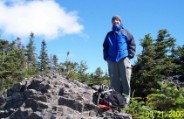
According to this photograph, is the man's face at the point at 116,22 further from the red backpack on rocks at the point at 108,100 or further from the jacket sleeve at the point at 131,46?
the red backpack on rocks at the point at 108,100

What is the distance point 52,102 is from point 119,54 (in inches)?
95.4

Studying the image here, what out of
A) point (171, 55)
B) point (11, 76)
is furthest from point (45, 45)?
point (171, 55)

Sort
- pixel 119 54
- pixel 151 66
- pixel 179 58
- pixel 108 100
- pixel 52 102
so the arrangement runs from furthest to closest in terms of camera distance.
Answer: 1. pixel 179 58
2. pixel 151 66
3. pixel 119 54
4. pixel 108 100
5. pixel 52 102

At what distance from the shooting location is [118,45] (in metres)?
9.51

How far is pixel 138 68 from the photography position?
2220cm

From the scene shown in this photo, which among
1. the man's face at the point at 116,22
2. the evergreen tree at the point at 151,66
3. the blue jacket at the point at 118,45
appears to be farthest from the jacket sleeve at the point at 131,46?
the evergreen tree at the point at 151,66

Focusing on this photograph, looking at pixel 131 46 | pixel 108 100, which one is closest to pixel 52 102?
pixel 108 100

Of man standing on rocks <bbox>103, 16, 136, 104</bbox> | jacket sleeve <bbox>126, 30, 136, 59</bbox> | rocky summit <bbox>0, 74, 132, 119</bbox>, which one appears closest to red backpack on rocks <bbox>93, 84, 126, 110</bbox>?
rocky summit <bbox>0, 74, 132, 119</bbox>

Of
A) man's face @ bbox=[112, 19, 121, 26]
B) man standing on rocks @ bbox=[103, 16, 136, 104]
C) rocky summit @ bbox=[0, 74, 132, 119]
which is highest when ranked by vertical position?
man's face @ bbox=[112, 19, 121, 26]

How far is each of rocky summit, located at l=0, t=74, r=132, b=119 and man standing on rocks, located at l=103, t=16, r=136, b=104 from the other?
1.05 meters

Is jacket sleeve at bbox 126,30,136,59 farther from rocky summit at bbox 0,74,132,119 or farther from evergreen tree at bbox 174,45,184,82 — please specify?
evergreen tree at bbox 174,45,184,82

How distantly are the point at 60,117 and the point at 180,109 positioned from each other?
7.75 ft

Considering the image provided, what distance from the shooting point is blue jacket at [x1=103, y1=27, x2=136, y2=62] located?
30.9 ft

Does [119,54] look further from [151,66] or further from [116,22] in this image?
[151,66]
